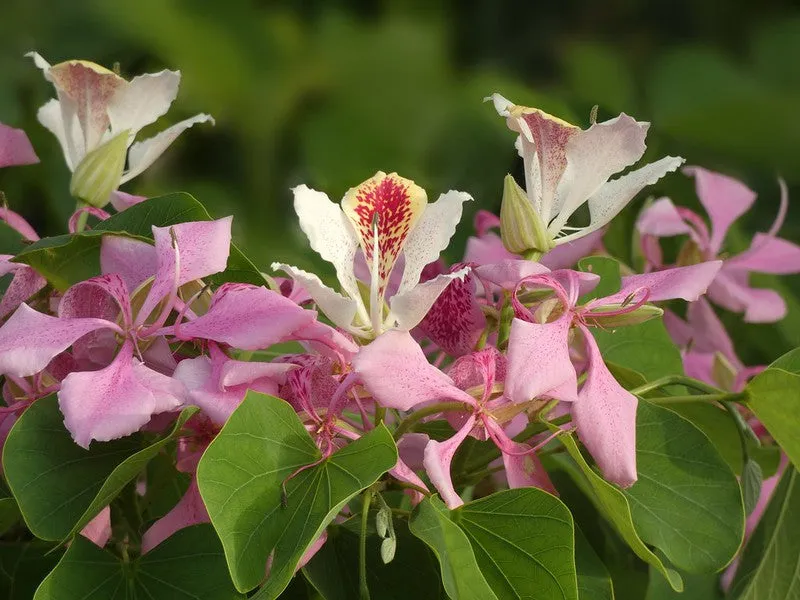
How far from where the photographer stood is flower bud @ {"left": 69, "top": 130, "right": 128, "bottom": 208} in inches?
15.8

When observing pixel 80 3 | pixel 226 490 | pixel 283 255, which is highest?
pixel 226 490

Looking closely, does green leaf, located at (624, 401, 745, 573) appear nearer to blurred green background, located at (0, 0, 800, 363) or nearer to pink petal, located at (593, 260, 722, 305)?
pink petal, located at (593, 260, 722, 305)

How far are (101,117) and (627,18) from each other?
1970mm

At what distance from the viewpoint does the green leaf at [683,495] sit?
37cm

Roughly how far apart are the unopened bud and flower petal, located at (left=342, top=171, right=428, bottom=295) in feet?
0.19

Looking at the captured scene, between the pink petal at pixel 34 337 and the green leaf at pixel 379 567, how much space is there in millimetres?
86

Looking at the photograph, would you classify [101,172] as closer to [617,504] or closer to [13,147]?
[13,147]

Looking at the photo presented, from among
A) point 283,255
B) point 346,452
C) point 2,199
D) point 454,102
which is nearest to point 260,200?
point 454,102

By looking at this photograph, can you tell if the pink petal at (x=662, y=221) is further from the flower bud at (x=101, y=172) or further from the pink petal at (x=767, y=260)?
the flower bud at (x=101, y=172)

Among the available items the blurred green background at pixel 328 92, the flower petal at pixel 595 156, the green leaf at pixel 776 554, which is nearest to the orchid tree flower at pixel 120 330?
the flower petal at pixel 595 156

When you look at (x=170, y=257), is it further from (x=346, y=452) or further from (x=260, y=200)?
(x=260, y=200)

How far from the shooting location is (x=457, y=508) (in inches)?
12.9

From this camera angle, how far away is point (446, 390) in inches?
12.9

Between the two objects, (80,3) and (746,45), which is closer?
(80,3)
